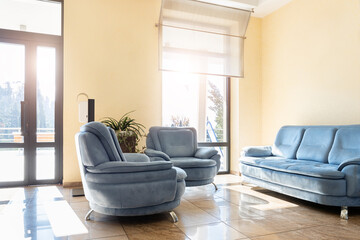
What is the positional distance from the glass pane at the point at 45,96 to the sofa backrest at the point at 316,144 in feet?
13.1

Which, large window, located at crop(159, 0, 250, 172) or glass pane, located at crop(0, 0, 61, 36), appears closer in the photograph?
glass pane, located at crop(0, 0, 61, 36)

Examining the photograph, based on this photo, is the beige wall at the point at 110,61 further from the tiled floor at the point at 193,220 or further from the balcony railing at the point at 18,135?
the tiled floor at the point at 193,220

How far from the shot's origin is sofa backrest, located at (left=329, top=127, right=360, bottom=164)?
329 centimetres

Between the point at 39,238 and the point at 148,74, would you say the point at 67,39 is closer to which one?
the point at 148,74

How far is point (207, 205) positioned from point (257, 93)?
307cm

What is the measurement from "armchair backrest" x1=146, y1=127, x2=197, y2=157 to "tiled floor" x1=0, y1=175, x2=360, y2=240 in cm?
88

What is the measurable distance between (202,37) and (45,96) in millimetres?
2969

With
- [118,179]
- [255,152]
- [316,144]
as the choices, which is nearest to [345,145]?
[316,144]

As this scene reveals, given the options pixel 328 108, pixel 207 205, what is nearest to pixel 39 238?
pixel 207 205

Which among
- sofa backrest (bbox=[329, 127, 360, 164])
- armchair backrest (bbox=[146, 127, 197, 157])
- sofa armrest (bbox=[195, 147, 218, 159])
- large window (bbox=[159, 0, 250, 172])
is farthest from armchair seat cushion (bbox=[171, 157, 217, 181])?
sofa backrest (bbox=[329, 127, 360, 164])

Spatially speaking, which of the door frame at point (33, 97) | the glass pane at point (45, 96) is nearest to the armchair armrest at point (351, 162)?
the door frame at point (33, 97)

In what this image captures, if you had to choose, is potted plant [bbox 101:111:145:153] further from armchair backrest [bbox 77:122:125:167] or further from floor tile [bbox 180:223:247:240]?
floor tile [bbox 180:223:247:240]

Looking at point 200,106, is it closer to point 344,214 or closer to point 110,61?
point 110,61

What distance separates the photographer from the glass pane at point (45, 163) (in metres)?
4.36
